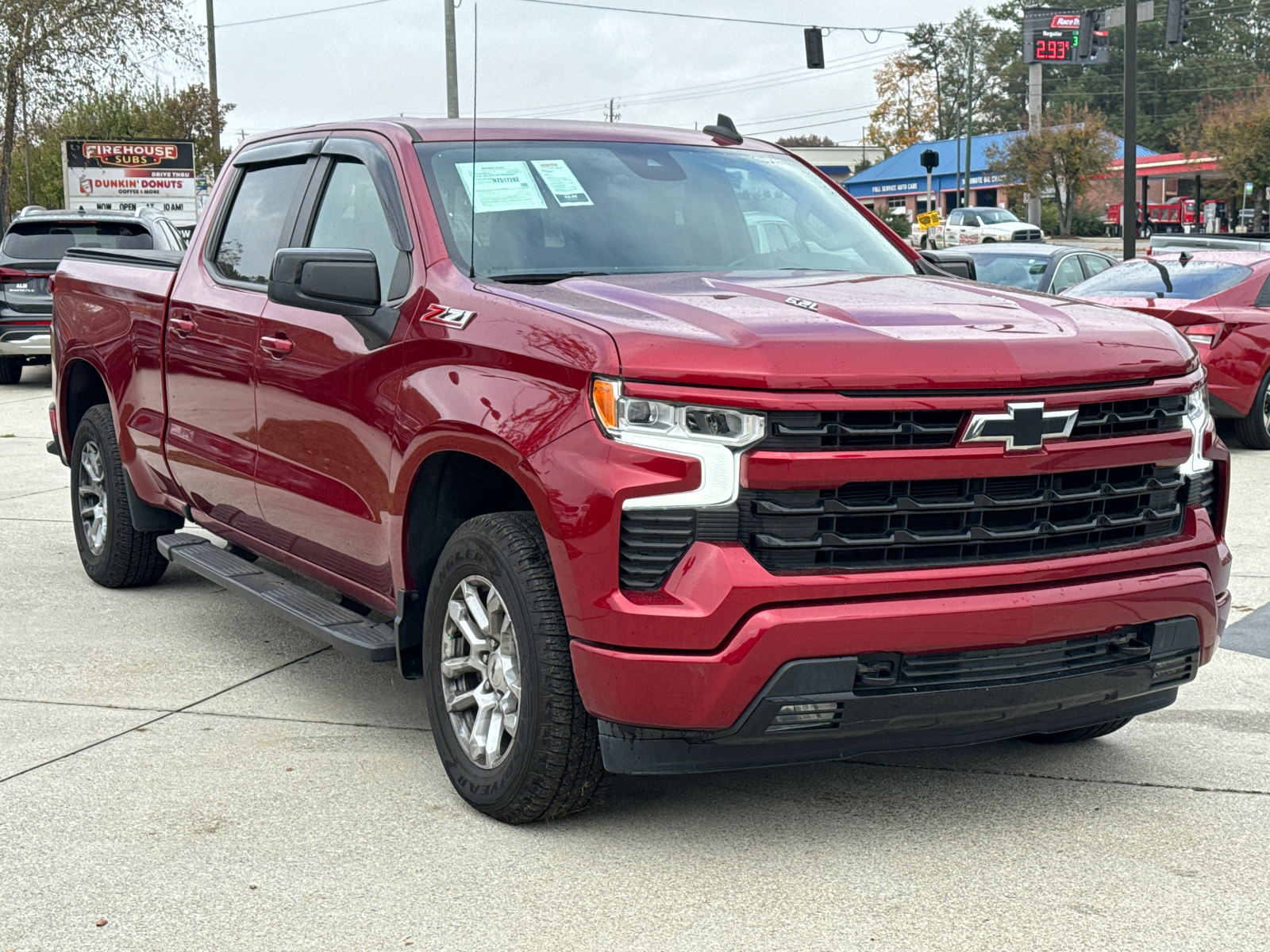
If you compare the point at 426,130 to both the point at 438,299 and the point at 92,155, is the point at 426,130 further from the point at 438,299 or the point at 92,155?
the point at 92,155

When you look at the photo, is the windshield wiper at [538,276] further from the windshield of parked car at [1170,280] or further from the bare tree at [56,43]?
the bare tree at [56,43]

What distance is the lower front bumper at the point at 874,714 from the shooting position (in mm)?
3541

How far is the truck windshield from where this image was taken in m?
4.64

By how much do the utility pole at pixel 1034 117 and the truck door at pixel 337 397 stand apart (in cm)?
6264

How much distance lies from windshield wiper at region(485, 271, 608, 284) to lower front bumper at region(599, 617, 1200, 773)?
136cm

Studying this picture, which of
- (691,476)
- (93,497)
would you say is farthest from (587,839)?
(93,497)

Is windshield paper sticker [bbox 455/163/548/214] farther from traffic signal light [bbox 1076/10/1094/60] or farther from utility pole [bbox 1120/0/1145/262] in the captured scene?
traffic signal light [bbox 1076/10/1094/60]

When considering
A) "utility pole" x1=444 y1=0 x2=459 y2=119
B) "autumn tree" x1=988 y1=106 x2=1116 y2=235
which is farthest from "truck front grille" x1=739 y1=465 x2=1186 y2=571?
"autumn tree" x1=988 y1=106 x2=1116 y2=235

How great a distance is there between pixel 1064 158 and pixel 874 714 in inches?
2482

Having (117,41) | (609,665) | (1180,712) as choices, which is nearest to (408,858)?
(609,665)

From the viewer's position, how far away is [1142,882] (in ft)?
12.2

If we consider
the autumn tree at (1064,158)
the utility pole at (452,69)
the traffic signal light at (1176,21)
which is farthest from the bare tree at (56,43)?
the autumn tree at (1064,158)

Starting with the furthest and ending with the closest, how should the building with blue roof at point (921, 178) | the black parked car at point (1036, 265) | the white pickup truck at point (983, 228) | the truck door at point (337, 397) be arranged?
the building with blue roof at point (921, 178) → the white pickup truck at point (983, 228) → the black parked car at point (1036, 265) → the truck door at point (337, 397)

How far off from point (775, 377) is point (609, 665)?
769 mm
